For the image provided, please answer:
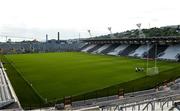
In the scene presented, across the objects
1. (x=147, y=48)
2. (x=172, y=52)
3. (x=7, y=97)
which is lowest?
(x=7, y=97)

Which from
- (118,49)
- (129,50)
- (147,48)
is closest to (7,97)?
(147,48)

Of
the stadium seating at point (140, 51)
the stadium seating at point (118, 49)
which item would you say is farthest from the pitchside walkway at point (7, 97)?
the stadium seating at point (118, 49)

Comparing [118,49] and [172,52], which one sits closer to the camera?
[172,52]

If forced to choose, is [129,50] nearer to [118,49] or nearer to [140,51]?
[140,51]

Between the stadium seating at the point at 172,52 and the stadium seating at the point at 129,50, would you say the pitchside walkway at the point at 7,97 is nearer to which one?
the stadium seating at the point at 172,52

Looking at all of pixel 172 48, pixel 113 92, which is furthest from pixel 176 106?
pixel 172 48

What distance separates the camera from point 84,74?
56594mm

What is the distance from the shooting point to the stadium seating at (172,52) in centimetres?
8106

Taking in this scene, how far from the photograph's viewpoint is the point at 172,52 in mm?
85000

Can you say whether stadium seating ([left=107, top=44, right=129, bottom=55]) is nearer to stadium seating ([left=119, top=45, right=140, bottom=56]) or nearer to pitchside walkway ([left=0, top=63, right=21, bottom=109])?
stadium seating ([left=119, top=45, right=140, bottom=56])

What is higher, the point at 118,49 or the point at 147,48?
the point at 147,48

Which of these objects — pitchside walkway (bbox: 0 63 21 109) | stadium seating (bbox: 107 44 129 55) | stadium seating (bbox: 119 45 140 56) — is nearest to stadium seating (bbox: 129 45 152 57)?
stadium seating (bbox: 119 45 140 56)

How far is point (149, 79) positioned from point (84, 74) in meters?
12.6

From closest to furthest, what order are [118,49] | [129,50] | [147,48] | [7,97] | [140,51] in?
[7,97] → [147,48] → [140,51] → [129,50] → [118,49]
